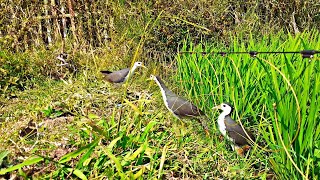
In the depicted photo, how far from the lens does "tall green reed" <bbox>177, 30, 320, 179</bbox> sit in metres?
2.01

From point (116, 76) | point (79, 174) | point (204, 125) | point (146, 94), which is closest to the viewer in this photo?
point (79, 174)

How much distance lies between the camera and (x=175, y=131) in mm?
2557

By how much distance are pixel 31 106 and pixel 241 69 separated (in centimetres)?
182

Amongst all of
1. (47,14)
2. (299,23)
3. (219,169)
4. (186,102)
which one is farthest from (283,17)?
(219,169)

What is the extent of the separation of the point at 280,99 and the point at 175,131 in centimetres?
75

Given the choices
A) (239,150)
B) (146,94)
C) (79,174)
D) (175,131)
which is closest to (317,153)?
(239,150)

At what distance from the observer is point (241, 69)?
309 cm

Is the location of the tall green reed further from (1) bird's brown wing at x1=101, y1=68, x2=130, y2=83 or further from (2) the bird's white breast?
(1) bird's brown wing at x1=101, y1=68, x2=130, y2=83

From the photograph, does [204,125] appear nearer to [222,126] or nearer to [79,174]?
[222,126]

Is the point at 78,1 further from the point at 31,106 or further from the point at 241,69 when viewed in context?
the point at 241,69

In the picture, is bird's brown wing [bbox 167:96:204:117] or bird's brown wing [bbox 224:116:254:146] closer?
bird's brown wing [bbox 224:116:254:146]

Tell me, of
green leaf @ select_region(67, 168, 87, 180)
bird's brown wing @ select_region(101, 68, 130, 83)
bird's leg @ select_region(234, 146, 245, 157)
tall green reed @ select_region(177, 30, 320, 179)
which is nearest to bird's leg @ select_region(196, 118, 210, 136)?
tall green reed @ select_region(177, 30, 320, 179)

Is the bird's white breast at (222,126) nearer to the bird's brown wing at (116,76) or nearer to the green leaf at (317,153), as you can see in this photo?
the green leaf at (317,153)

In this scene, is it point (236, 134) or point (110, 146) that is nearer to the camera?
point (110, 146)
